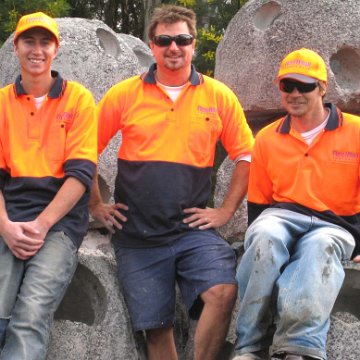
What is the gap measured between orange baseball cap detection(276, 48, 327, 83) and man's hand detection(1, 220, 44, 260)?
4.20 ft

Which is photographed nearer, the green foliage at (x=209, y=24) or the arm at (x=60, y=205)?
the arm at (x=60, y=205)

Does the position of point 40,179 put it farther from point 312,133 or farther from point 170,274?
point 312,133

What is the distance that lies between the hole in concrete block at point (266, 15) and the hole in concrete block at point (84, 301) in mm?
1673

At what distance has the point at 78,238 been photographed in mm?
3311

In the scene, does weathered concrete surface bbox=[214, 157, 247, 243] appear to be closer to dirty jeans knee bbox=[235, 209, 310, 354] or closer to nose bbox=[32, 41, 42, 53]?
dirty jeans knee bbox=[235, 209, 310, 354]

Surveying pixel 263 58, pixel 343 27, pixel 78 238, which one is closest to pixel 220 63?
pixel 263 58

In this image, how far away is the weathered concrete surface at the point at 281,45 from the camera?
12.8 ft

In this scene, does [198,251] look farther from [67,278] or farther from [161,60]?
[161,60]

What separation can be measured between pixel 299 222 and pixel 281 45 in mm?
1251

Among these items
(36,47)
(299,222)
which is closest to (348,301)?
(299,222)

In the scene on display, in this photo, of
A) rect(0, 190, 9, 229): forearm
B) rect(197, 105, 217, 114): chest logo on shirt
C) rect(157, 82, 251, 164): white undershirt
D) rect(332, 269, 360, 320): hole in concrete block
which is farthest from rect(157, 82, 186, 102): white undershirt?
rect(332, 269, 360, 320): hole in concrete block

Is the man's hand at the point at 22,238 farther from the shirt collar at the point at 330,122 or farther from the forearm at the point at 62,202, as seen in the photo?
the shirt collar at the point at 330,122

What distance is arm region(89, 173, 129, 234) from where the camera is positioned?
3.49 m

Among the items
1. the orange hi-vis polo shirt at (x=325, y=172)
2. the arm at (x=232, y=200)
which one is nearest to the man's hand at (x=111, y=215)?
the arm at (x=232, y=200)
